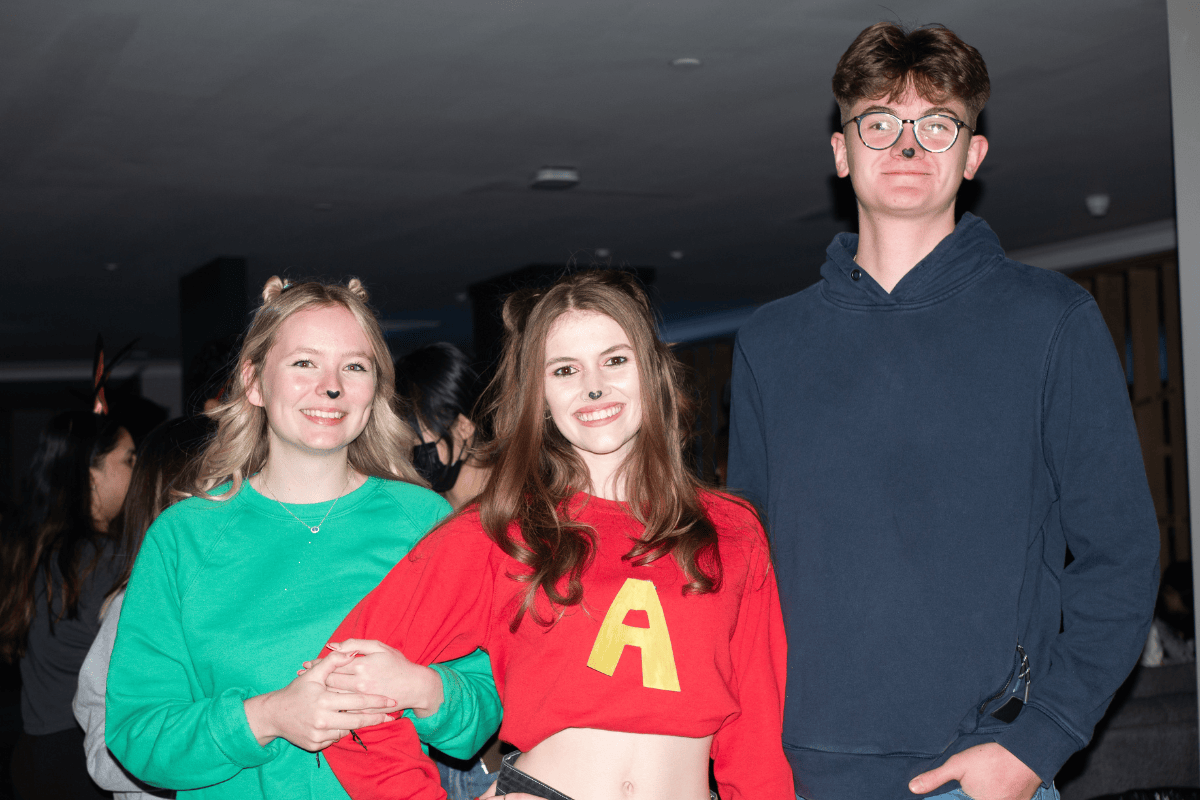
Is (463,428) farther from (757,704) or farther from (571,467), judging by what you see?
(757,704)

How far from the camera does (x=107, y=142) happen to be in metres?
5.67

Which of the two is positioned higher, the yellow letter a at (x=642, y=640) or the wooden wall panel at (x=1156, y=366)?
the wooden wall panel at (x=1156, y=366)

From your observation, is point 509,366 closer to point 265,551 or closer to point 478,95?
point 265,551

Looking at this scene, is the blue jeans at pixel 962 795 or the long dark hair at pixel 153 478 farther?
the long dark hair at pixel 153 478

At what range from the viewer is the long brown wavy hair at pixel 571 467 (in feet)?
5.53

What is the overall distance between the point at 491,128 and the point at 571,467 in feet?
13.4

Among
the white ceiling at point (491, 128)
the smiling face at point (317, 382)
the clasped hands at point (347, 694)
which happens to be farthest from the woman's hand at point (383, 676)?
the white ceiling at point (491, 128)

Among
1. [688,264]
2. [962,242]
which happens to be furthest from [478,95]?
[688,264]

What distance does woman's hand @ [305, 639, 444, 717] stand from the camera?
156 cm

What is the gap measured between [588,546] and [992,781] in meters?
0.72

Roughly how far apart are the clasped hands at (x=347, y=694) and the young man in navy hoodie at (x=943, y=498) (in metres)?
0.63

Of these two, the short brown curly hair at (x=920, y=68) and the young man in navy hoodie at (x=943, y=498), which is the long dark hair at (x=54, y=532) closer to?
the young man in navy hoodie at (x=943, y=498)

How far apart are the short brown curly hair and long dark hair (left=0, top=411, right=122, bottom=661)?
2.71 meters

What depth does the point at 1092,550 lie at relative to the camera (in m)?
1.56
